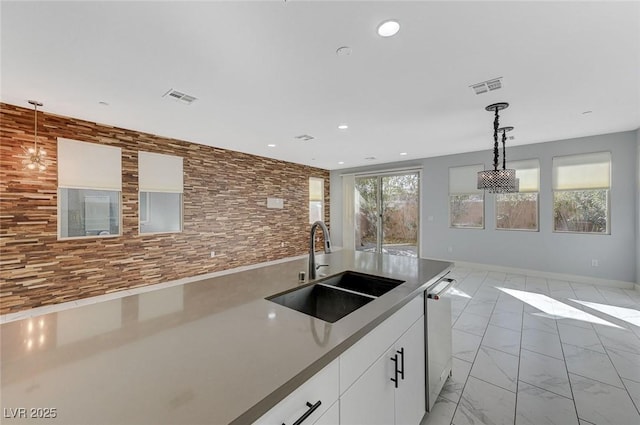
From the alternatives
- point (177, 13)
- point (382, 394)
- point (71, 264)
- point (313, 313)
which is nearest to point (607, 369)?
point (382, 394)

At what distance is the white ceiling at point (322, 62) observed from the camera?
173 cm

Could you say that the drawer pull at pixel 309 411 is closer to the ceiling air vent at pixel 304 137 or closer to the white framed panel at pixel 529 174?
the ceiling air vent at pixel 304 137

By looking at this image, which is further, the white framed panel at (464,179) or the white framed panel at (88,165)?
the white framed panel at (464,179)

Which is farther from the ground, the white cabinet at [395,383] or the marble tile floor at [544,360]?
the white cabinet at [395,383]

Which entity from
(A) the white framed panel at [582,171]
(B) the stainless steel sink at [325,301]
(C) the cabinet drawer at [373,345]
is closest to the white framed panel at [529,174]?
(A) the white framed panel at [582,171]

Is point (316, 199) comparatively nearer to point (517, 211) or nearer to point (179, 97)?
point (517, 211)

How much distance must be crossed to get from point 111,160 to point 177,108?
1.67 meters

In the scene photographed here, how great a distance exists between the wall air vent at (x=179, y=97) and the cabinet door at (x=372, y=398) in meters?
3.12

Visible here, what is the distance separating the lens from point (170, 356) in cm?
78

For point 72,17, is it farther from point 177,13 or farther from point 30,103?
point 30,103

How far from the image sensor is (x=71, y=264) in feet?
12.0

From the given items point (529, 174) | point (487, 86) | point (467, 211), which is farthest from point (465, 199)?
point (487, 86)

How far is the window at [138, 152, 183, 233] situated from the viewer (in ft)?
14.5

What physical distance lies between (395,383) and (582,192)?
558cm
